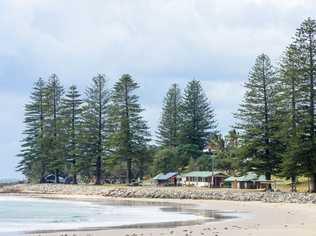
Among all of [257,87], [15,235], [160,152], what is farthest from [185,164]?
[15,235]

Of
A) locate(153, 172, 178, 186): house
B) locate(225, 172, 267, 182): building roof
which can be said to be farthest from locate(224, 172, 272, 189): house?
locate(153, 172, 178, 186): house

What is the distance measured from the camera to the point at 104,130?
9575 cm

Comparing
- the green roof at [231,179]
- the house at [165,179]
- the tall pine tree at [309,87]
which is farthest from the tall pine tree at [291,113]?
the house at [165,179]

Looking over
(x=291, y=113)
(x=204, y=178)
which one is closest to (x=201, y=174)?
(x=204, y=178)

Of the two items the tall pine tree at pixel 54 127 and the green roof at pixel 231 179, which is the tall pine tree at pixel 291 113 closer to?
the green roof at pixel 231 179

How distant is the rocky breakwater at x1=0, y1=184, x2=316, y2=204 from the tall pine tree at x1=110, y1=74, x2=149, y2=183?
23.0ft

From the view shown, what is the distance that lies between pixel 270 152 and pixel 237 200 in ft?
27.5

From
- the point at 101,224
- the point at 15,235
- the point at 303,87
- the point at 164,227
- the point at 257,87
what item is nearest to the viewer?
the point at 15,235

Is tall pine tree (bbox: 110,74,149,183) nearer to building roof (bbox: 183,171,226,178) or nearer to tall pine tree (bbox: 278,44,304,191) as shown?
building roof (bbox: 183,171,226,178)

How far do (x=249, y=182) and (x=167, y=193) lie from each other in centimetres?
1218

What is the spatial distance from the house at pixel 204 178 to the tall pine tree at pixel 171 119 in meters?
16.9

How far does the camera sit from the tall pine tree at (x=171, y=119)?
4279 inches

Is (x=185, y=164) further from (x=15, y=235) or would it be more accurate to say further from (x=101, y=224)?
(x=15, y=235)

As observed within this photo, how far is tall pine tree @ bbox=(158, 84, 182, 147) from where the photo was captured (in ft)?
357
